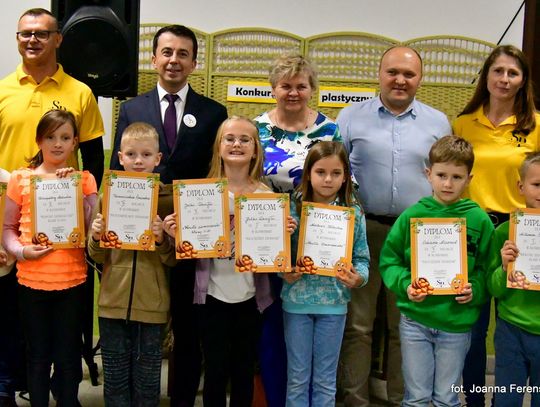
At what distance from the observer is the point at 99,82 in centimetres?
279

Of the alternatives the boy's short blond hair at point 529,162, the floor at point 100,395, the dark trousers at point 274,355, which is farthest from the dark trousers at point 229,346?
the boy's short blond hair at point 529,162

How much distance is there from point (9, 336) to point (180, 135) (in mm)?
1135

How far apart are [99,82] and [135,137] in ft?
2.66

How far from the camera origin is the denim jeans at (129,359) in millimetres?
2152

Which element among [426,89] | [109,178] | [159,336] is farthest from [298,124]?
[426,89]

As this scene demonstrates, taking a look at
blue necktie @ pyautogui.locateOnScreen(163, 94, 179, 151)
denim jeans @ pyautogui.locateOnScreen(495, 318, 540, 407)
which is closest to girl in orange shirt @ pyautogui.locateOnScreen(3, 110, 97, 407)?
blue necktie @ pyautogui.locateOnScreen(163, 94, 179, 151)

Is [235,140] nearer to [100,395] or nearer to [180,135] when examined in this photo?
[180,135]

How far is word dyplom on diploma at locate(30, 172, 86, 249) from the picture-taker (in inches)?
83.2

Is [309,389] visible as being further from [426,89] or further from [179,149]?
[426,89]

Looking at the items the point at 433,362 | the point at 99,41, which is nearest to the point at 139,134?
the point at 99,41

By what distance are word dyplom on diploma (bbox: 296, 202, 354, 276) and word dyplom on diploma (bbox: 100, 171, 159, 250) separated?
0.53 meters

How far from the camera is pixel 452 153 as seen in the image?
2059mm

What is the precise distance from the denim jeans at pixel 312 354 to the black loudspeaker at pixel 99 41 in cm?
144

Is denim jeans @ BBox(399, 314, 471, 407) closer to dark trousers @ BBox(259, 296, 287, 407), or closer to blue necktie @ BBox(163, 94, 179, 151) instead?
dark trousers @ BBox(259, 296, 287, 407)
